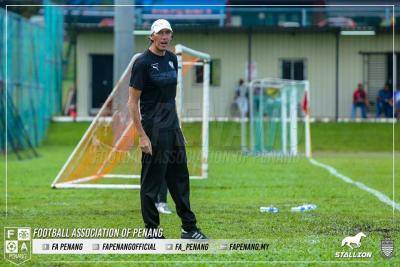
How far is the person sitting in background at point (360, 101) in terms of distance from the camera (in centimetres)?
3372

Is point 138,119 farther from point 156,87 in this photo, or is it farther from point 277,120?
point 277,120

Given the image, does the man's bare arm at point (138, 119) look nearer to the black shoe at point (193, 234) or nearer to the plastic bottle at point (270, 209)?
the black shoe at point (193, 234)

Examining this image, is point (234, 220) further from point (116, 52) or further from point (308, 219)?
point (116, 52)

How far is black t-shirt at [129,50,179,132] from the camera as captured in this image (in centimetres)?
859

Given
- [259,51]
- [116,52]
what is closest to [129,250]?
[116,52]

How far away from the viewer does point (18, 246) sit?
7906 millimetres

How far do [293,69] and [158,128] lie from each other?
91.3 feet

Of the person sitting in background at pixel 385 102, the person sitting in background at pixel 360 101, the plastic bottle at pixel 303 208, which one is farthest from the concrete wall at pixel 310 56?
the plastic bottle at pixel 303 208

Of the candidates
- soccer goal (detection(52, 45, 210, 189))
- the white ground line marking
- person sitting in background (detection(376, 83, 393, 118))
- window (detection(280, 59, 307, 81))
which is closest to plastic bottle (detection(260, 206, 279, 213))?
the white ground line marking

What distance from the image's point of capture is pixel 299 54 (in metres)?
36.0

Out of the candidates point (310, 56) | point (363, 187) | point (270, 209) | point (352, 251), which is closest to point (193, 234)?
point (352, 251)

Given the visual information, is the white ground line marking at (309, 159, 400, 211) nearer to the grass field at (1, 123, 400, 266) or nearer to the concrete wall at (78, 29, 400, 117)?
the grass field at (1, 123, 400, 266)

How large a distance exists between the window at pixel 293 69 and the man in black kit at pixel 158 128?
27.4m

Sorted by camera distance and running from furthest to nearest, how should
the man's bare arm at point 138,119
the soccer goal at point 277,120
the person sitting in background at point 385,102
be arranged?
the person sitting in background at point 385,102 < the soccer goal at point 277,120 < the man's bare arm at point 138,119
